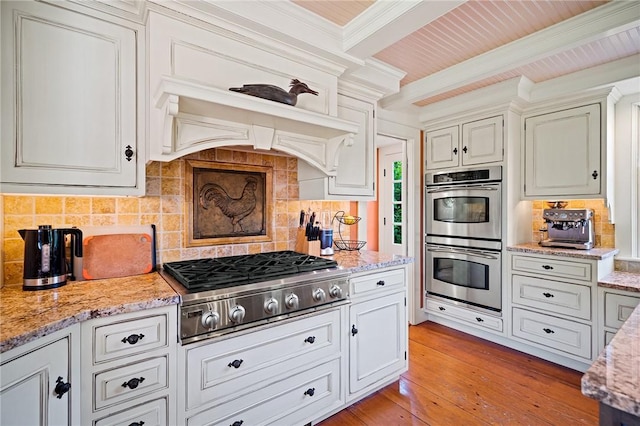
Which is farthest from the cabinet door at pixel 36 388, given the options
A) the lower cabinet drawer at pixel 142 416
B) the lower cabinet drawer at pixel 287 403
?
the lower cabinet drawer at pixel 287 403

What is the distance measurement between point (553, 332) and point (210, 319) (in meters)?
2.84

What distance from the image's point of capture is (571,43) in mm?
1979

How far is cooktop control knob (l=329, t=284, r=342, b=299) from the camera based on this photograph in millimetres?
1850

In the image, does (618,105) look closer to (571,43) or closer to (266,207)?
(571,43)

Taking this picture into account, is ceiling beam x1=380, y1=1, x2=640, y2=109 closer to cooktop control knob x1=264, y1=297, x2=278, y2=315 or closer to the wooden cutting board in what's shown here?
cooktop control knob x1=264, y1=297, x2=278, y2=315

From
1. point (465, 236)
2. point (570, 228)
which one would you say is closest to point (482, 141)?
point (465, 236)

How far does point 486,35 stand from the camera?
6.95 ft

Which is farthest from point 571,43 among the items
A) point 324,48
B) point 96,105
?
point 96,105

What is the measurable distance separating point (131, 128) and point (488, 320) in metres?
3.36

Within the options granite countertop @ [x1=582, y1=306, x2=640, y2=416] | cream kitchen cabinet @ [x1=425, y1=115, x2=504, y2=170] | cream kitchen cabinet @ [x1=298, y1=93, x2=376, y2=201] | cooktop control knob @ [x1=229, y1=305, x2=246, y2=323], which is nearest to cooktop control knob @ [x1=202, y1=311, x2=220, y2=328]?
cooktop control knob @ [x1=229, y1=305, x2=246, y2=323]

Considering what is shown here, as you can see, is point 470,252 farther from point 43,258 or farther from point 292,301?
point 43,258

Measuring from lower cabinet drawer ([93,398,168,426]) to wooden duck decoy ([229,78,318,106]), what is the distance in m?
1.54

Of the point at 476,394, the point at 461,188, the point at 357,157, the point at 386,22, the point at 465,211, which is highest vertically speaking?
the point at 386,22

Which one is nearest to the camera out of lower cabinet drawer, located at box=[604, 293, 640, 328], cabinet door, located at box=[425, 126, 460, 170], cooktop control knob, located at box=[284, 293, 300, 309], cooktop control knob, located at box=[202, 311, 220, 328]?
cooktop control knob, located at box=[202, 311, 220, 328]
